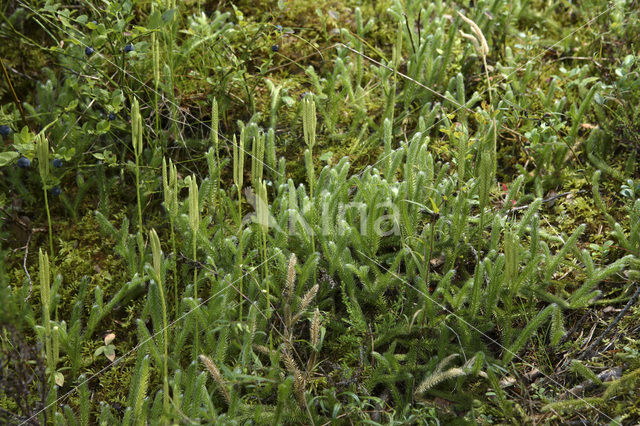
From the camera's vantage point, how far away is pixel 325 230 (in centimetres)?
248

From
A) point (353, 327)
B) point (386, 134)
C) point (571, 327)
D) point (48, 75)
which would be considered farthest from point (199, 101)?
point (571, 327)

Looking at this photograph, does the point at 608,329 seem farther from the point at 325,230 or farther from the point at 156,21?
the point at 156,21

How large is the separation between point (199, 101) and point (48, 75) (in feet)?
2.69

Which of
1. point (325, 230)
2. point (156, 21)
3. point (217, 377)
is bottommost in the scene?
point (217, 377)

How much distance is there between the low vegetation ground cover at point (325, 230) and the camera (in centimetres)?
208

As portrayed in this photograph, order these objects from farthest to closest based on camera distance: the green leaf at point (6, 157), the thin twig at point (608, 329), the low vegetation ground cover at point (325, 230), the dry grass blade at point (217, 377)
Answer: the green leaf at point (6, 157) < the thin twig at point (608, 329) < the low vegetation ground cover at point (325, 230) < the dry grass blade at point (217, 377)

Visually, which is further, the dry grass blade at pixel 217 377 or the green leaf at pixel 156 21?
the green leaf at pixel 156 21

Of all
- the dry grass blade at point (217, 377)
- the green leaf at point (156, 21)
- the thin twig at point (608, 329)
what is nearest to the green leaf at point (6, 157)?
the green leaf at point (156, 21)

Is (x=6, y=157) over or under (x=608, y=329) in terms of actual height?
over

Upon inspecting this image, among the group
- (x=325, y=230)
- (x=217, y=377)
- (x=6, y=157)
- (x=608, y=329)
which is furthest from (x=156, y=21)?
(x=608, y=329)

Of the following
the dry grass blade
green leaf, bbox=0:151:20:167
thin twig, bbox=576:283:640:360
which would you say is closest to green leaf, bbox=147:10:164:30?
green leaf, bbox=0:151:20:167

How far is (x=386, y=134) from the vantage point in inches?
109

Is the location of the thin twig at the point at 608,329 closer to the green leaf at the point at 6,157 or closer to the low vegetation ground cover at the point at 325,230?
the low vegetation ground cover at the point at 325,230

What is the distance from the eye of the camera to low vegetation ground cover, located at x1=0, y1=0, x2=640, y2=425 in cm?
208
